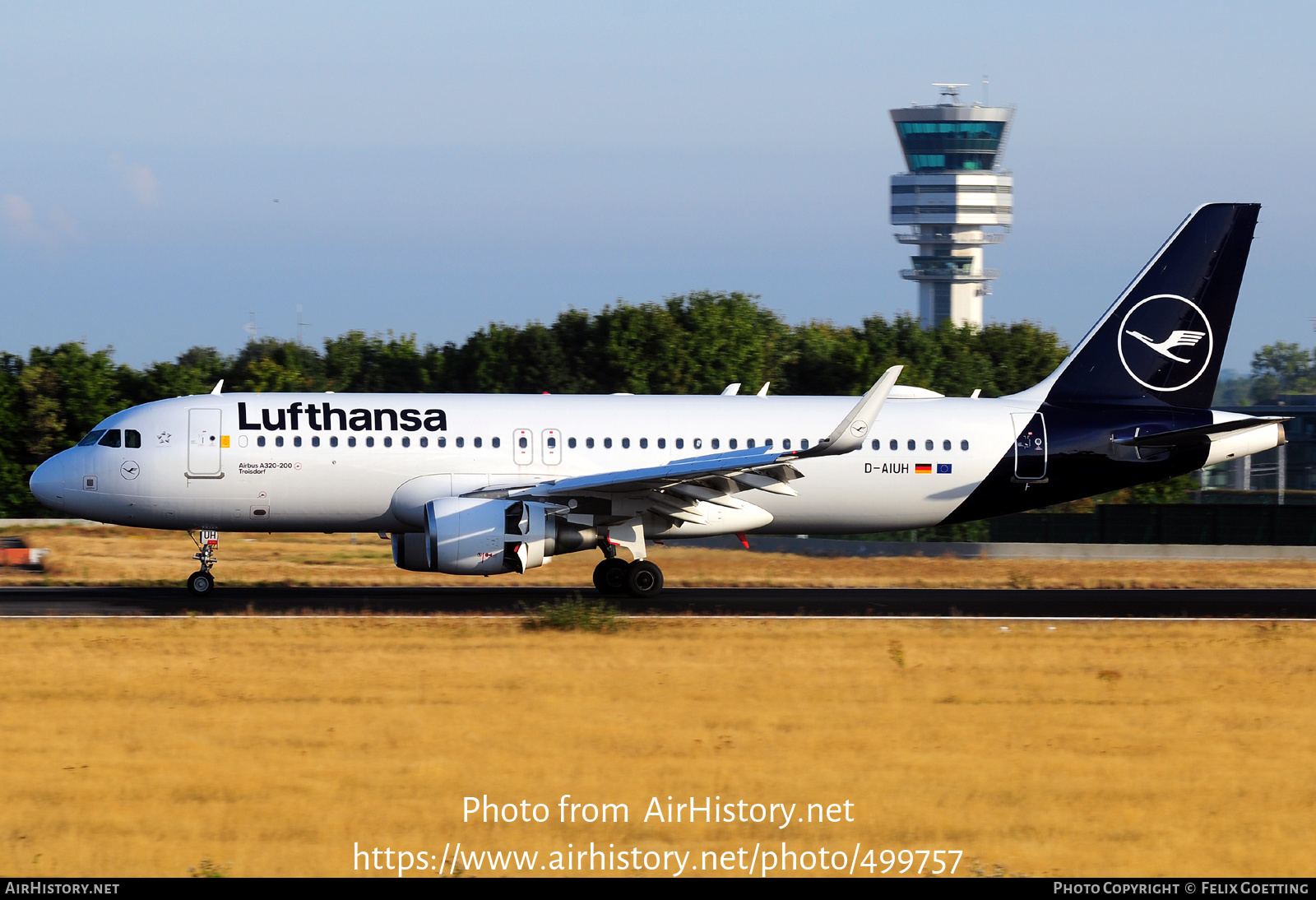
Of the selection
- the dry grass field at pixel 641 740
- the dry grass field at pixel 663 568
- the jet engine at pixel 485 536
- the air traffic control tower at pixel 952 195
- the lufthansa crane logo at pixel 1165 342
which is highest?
the air traffic control tower at pixel 952 195

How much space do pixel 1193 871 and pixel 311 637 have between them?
14.1 m

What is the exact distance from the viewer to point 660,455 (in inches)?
1113

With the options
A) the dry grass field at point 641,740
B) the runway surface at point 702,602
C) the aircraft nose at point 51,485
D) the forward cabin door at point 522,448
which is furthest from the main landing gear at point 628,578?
the aircraft nose at point 51,485

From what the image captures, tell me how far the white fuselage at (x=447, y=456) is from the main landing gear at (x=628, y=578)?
784mm

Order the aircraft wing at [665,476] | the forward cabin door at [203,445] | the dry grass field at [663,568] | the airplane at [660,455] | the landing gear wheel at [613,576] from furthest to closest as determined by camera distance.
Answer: the dry grass field at [663,568]
the landing gear wheel at [613,576]
the forward cabin door at [203,445]
the airplane at [660,455]
the aircraft wing at [665,476]

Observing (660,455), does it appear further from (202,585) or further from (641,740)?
(641,740)

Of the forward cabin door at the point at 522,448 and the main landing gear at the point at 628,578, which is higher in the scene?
the forward cabin door at the point at 522,448

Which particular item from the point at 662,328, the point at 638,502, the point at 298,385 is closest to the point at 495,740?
the point at 638,502

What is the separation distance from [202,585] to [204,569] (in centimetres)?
56

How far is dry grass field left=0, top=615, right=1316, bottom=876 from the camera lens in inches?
436

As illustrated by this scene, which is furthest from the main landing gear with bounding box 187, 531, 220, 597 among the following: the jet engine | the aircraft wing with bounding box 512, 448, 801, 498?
the aircraft wing with bounding box 512, 448, 801, 498

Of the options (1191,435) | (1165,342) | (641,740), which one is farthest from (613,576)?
(641,740)

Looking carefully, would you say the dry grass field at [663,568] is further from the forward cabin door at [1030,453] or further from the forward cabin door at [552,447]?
the forward cabin door at [552,447]

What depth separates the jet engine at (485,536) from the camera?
2511cm
